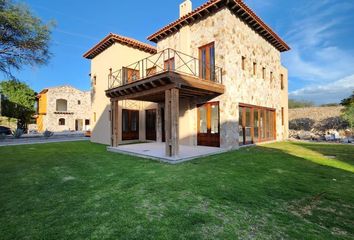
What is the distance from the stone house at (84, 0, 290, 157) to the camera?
992 cm

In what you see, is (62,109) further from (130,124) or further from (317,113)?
(317,113)

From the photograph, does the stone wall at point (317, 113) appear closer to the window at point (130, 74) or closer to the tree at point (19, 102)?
the window at point (130, 74)

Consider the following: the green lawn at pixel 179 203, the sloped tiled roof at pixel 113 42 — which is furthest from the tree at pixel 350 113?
the sloped tiled roof at pixel 113 42

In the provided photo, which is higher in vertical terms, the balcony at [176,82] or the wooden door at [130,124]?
the balcony at [176,82]

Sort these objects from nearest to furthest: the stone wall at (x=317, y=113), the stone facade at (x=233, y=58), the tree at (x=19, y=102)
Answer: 1. the stone facade at (x=233, y=58)
2. the stone wall at (x=317, y=113)
3. the tree at (x=19, y=102)

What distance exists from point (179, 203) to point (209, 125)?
787 centimetres

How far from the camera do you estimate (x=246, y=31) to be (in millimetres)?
12281

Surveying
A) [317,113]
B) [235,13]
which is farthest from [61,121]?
[317,113]

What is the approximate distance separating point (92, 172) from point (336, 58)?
27.9 meters

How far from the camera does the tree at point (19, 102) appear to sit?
30125mm

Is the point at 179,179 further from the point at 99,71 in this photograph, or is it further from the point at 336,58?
the point at 336,58

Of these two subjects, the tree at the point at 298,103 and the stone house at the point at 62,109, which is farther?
the tree at the point at 298,103

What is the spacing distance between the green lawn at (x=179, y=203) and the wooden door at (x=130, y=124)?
926 centimetres

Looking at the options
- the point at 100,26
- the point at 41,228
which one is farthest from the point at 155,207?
the point at 100,26
